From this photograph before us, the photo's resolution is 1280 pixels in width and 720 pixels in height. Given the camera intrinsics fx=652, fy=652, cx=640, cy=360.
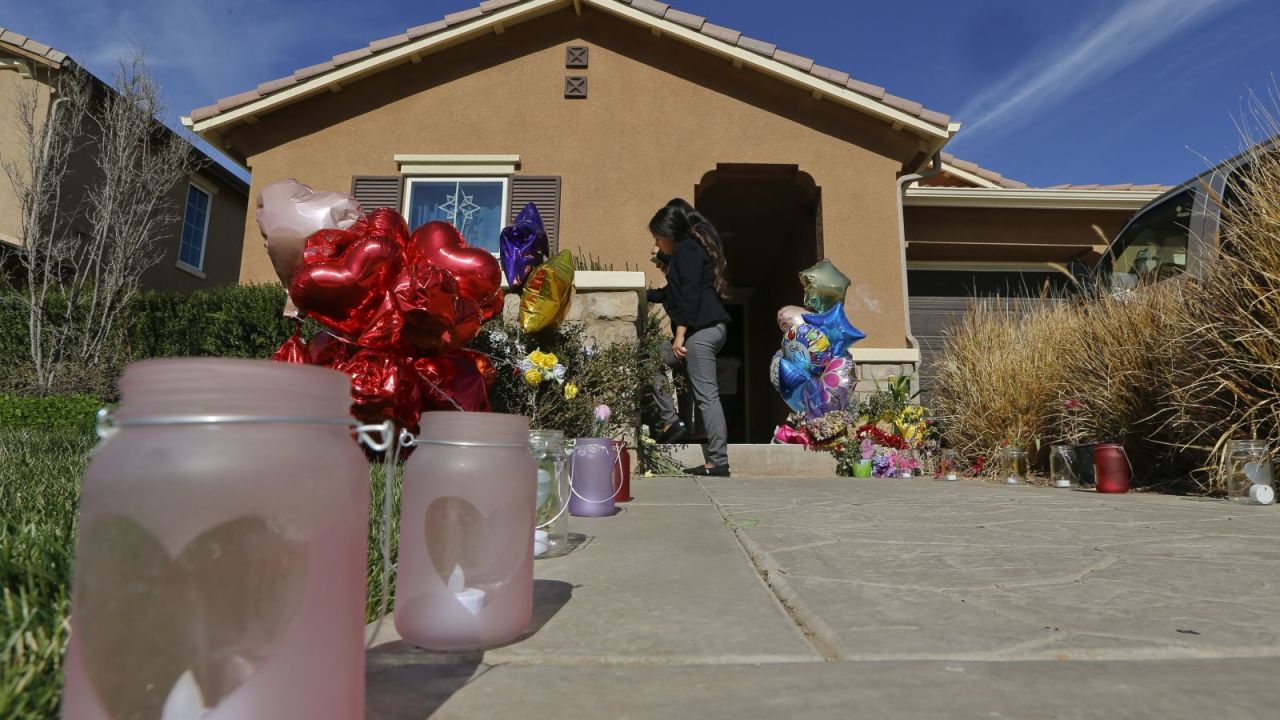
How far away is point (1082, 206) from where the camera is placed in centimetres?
870

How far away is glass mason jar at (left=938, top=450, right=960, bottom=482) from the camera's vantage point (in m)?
5.39

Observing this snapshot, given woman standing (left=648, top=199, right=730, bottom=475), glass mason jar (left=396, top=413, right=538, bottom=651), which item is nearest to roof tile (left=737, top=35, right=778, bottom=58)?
woman standing (left=648, top=199, right=730, bottom=475)

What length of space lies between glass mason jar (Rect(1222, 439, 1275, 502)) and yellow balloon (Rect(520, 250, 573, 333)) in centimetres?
357

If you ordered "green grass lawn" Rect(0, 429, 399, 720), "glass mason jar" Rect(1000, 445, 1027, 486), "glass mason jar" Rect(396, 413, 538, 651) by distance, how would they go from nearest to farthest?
"green grass lawn" Rect(0, 429, 399, 720)
"glass mason jar" Rect(396, 413, 538, 651)
"glass mason jar" Rect(1000, 445, 1027, 486)

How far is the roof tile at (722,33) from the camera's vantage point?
7785 millimetres

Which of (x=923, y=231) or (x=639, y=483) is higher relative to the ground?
(x=923, y=231)

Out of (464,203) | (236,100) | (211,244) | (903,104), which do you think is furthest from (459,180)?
(211,244)

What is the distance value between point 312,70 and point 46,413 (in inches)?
184

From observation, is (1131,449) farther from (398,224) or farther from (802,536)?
(398,224)

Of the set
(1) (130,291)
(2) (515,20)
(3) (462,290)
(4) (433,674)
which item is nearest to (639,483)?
(3) (462,290)

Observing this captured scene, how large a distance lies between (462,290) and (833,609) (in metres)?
2.01

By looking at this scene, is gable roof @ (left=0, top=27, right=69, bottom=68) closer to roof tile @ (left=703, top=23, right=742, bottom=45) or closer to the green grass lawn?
roof tile @ (left=703, top=23, right=742, bottom=45)

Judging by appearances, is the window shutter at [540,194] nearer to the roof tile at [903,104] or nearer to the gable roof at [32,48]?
the roof tile at [903,104]

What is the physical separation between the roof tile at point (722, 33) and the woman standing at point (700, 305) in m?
3.98
